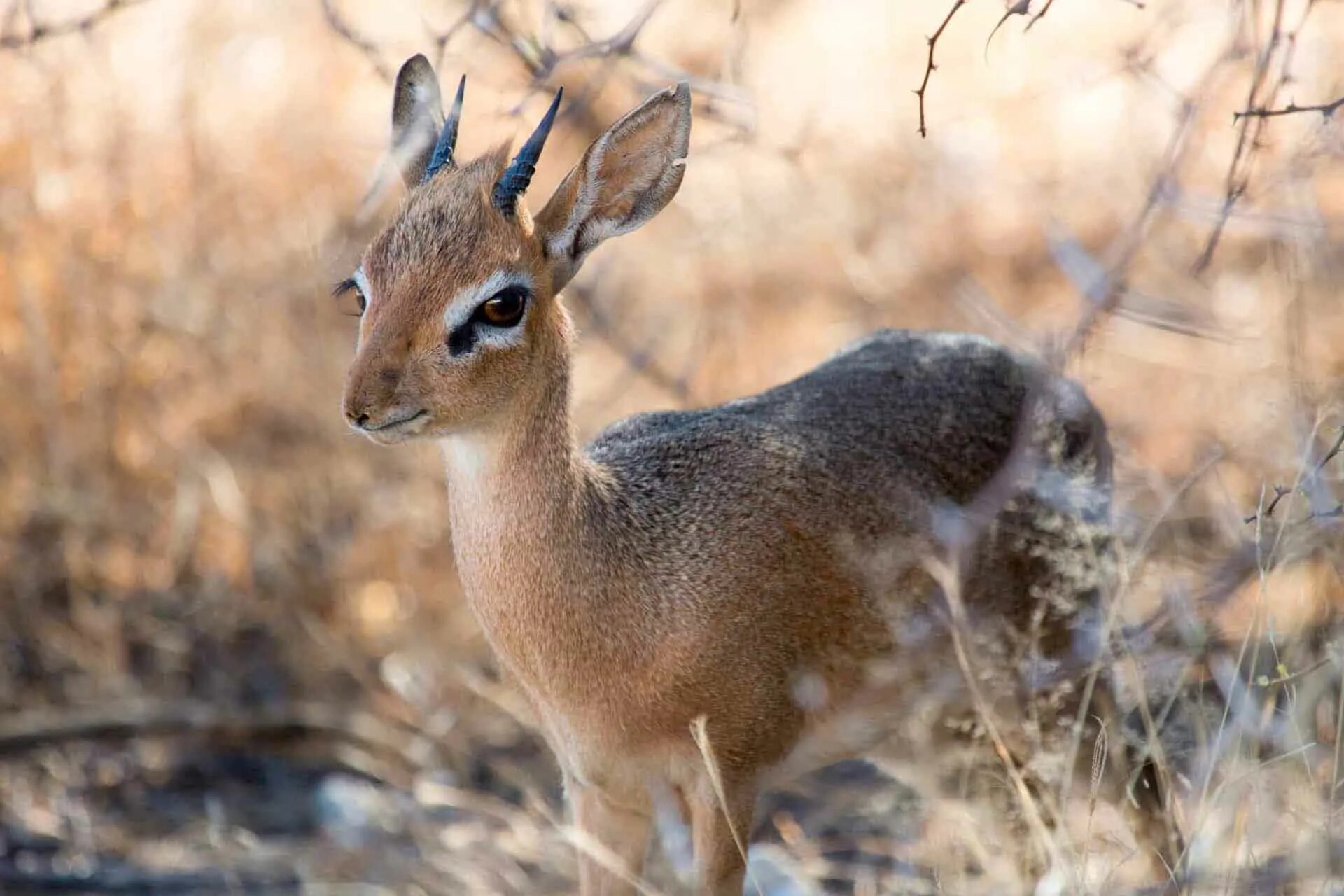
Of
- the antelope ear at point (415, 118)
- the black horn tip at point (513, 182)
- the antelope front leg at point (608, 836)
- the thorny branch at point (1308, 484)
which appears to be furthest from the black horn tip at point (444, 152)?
the thorny branch at point (1308, 484)

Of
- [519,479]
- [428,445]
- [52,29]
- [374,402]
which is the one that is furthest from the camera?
[428,445]

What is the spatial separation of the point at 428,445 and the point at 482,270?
2.21 meters

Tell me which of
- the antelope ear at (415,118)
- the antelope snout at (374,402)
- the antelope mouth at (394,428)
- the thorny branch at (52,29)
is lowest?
the antelope mouth at (394,428)

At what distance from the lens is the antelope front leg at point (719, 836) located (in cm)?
390

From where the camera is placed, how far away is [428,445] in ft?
19.4

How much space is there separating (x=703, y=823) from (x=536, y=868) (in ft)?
5.28

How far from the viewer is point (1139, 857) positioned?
4805 mm

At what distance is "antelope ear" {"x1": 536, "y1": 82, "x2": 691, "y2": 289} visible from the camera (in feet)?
12.7

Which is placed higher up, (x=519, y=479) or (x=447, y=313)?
(x=447, y=313)

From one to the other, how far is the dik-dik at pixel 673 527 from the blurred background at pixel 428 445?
0.88 ft

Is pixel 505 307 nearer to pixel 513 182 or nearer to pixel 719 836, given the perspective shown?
pixel 513 182

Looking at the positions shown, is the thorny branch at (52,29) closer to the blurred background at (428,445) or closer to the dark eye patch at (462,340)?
the blurred background at (428,445)

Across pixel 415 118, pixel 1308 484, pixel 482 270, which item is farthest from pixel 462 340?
pixel 1308 484

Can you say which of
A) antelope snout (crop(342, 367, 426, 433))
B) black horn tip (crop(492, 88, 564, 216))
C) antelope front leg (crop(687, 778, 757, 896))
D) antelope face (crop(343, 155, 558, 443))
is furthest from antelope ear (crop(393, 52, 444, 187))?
antelope front leg (crop(687, 778, 757, 896))
